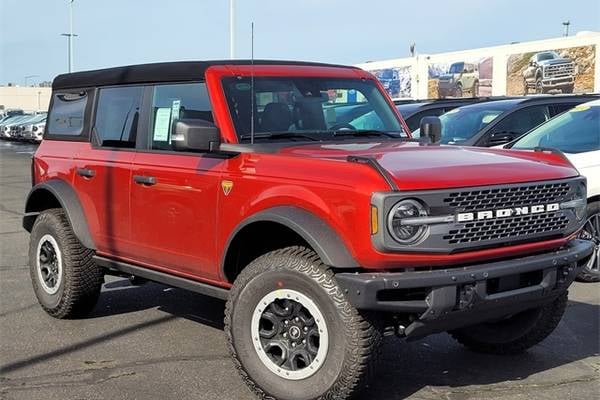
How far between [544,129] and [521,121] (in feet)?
3.71

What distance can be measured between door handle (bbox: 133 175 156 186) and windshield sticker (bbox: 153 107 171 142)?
0.29 m

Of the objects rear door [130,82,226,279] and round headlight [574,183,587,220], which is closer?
round headlight [574,183,587,220]

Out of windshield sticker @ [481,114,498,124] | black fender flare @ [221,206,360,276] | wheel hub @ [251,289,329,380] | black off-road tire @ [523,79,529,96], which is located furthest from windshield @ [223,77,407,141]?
black off-road tire @ [523,79,529,96]

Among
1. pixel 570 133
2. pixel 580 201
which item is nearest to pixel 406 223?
pixel 580 201

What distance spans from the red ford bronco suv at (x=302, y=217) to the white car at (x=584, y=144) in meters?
2.13

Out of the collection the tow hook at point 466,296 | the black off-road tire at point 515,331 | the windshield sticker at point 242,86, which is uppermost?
the windshield sticker at point 242,86

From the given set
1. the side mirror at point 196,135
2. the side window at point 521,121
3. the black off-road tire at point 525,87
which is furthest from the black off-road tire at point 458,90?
the side mirror at point 196,135

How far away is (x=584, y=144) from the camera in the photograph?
7.27 m

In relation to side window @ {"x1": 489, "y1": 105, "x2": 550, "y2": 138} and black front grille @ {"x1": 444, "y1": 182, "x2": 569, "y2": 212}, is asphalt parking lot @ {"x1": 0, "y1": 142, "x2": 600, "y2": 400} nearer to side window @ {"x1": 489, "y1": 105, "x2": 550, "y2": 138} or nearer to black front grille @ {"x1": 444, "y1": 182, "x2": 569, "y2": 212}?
black front grille @ {"x1": 444, "y1": 182, "x2": 569, "y2": 212}

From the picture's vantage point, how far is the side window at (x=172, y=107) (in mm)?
4809

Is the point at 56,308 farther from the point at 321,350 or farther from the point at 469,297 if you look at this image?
the point at 469,297

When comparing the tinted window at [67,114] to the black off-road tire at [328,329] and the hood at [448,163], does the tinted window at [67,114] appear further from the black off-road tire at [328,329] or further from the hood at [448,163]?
the black off-road tire at [328,329]

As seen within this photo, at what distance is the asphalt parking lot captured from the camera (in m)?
4.31

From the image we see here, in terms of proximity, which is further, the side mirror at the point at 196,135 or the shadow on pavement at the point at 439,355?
the shadow on pavement at the point at 439,355
